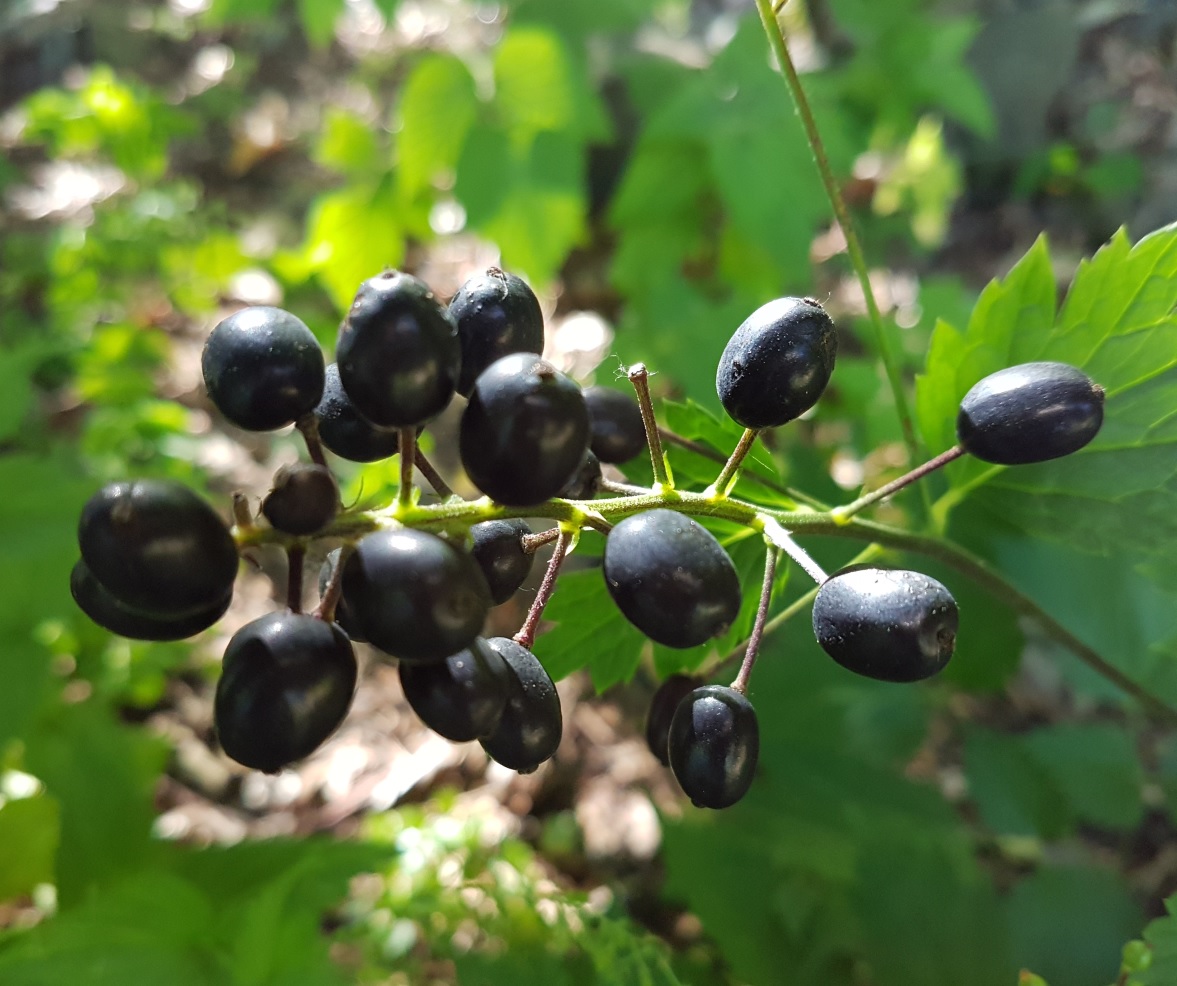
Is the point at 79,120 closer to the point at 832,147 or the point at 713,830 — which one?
the point at 832,147

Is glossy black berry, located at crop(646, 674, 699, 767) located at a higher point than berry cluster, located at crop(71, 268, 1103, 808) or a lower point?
lower

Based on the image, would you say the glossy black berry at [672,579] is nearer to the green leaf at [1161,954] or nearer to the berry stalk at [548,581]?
the berry stalk at [548,581]

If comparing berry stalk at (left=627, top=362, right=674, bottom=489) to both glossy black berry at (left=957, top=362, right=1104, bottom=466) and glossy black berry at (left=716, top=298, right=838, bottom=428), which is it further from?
glossy black berry at (left=957, top=362, right=1104, bottom=466)

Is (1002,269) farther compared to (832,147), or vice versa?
(1002,269)

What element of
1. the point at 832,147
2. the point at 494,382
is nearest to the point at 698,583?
the point at 494,382

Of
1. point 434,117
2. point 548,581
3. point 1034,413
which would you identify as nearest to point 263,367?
point 548,581

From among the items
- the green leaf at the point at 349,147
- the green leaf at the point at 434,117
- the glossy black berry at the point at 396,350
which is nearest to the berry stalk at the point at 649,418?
the glossy black berry at the point at 396,350

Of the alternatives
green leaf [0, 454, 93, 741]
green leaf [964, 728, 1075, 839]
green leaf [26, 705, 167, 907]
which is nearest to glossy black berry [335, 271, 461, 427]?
green leaf [0, 454, 93, 741]
